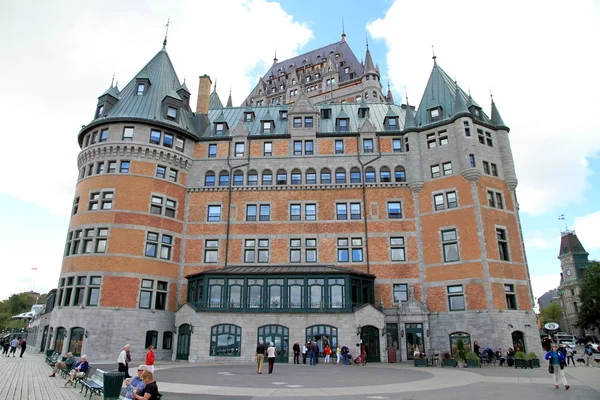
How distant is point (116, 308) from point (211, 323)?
8.29 m

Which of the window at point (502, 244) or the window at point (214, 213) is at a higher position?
the window at point (214, 213)

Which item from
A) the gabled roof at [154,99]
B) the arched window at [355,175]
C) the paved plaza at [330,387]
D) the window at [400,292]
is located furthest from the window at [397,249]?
the gabled roof at [154,99]

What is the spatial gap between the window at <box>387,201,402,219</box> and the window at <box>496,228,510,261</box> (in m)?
8.85

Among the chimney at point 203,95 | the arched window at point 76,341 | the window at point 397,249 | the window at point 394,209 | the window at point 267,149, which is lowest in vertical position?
the arched window at point 76,341

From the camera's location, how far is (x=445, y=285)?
36000 mm

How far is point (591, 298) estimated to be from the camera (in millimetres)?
68500

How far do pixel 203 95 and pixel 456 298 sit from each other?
34469mm

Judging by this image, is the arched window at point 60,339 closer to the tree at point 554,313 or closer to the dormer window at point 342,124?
the dormer window at point 342,124

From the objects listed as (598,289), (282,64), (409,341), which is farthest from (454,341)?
(282,64)

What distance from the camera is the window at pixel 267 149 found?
141 ft

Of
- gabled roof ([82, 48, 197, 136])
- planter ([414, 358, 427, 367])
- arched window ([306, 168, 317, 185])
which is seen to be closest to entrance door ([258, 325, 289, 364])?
planter ([414, 358, 427, 367])

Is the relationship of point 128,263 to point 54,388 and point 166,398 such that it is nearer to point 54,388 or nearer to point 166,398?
point 54,388

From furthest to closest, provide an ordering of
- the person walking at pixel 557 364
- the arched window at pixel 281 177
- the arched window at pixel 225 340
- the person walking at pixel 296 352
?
1. the arched window at pixel 281 177
2. the arched window at pixel 225 340
3. the person walking at pixel 296 352
4. the person walking at pixel 557 364

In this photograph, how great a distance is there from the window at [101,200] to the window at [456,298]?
31680 millimetres
